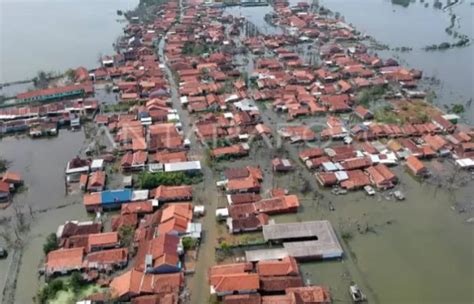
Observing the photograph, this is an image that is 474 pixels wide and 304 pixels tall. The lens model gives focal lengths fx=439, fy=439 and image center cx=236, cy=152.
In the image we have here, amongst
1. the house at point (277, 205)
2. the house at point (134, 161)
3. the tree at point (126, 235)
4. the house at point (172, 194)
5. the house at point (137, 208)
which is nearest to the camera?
the tree at point (126, 235)

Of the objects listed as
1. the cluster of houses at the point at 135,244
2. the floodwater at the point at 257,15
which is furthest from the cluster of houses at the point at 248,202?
the floodwater at the point at 257,15

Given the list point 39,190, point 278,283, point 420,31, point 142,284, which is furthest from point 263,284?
point 420,31

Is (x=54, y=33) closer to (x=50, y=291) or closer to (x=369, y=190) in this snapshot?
(x=50, y=291)

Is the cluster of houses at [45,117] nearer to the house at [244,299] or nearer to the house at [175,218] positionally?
the house at [175,218]

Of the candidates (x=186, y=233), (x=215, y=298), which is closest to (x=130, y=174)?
(x=186, y=233)

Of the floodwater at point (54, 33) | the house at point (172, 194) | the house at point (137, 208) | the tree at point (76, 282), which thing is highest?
the floodwater at point (54, 33)

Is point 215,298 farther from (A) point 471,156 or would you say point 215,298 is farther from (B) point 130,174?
(A) point 471,156

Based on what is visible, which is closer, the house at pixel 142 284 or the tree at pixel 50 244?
the house at pixel 142 284
